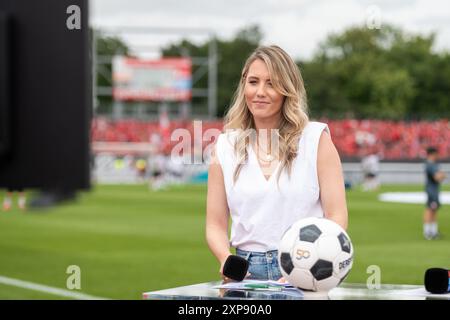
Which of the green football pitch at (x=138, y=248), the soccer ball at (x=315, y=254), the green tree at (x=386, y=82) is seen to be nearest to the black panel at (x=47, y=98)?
the soccer ball at (x=315, y=254)

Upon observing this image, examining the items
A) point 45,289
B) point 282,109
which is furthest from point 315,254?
point 45,289

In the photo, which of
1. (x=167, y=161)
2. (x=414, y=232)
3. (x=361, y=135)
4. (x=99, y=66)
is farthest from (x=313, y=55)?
(x=414, y=232)

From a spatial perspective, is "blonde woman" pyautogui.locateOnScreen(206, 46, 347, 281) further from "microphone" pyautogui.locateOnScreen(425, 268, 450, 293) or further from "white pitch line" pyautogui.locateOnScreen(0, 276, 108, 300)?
"white pitch line" pyautogui.locateOnScreen(0, 276, 108, 300)

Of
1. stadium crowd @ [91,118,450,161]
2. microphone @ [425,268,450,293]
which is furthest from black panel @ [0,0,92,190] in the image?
stadium crowd @ [91,118,450,161]

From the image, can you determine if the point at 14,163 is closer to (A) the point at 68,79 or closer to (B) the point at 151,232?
(A) the point at 68,79

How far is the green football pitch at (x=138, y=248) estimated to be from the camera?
11562 millimetres

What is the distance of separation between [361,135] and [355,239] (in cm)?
3551

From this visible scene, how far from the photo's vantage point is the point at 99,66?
80500 millimetres

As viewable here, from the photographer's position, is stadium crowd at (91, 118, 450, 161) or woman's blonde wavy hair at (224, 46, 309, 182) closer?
woman's blonde wavy hair at (224, 46, 309, 182)

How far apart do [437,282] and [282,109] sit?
99 cm

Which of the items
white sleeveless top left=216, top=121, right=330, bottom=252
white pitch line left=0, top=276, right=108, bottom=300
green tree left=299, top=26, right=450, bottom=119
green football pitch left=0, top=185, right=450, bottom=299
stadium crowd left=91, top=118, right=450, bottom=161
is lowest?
green football pitch left=0, top=185, right=450, bottom=299

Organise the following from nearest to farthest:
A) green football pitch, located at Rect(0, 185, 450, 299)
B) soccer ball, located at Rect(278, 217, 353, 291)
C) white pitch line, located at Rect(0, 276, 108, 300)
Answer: soccer ball, located at Rect(278, 217, 353, 291) < white pitch line, located at Rect(0, 276, 108, 300) < green football pitch, located at Rect(0, 185, 450, 299)

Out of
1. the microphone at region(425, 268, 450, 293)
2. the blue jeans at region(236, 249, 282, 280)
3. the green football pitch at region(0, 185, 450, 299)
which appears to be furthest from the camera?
the green football pitch at region(0, 185, 450, 299)

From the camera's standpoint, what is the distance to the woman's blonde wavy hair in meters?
4.00
